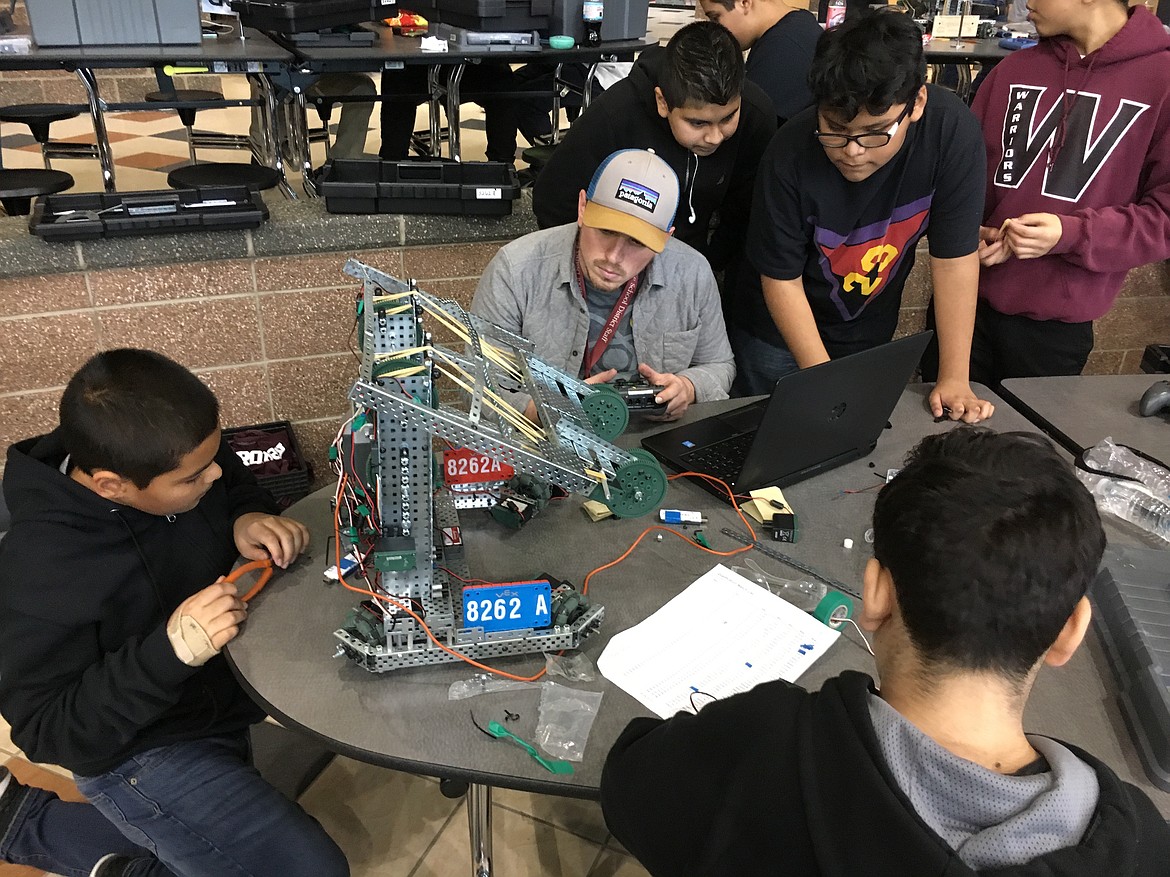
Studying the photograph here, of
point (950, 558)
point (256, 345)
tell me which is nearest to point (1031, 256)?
point (950, 558)

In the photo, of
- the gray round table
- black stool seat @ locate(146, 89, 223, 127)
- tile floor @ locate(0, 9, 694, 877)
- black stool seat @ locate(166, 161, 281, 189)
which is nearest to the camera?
the gray round table

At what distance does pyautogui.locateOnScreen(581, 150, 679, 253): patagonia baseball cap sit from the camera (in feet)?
5.86

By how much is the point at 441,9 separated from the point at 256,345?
6.05 feet

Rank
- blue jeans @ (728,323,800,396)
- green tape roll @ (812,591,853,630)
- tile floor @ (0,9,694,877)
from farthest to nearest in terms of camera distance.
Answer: blue jeans @ (728,323,800,396) < tile floor @ (0,9,694,877) < green tape roll @ (812,591,853,630)

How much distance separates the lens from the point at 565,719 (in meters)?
1.19

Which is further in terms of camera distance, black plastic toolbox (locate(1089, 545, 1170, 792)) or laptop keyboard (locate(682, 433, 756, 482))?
laptop keyboard (locate(682, 433, 756, 482))

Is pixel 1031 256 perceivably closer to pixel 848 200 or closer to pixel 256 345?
pixel 848 200

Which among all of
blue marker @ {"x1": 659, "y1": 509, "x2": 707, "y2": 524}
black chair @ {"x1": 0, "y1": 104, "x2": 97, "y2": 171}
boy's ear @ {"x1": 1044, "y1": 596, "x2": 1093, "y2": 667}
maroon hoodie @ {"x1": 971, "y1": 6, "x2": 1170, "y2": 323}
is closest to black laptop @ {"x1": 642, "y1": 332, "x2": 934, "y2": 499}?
blue marker @ {"x1": 659, "y1": 509, "x2": 707, "y2": 524}

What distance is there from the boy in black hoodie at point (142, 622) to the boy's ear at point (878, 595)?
35.7 inches

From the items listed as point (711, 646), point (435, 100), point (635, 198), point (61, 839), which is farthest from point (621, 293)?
point (435, 100)

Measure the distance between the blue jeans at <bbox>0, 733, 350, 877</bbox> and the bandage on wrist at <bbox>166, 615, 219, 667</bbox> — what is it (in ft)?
1.01

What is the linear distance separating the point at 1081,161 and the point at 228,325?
8.19 ft

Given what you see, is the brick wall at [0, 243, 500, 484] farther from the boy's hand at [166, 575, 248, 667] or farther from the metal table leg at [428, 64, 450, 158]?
the boy's hand at [166, 575, 248, 667]

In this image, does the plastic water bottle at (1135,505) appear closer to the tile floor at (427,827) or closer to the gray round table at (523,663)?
the gray round table at (523,663)
